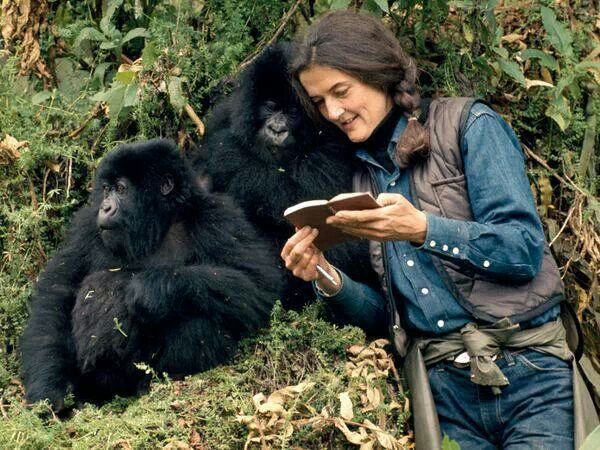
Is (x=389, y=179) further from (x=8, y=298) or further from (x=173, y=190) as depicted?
(x=8, y=298)

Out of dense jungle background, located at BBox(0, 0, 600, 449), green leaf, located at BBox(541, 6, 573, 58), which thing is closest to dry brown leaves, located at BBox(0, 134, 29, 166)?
dense jungle background, located at BBox(0, 0, 600, 449)

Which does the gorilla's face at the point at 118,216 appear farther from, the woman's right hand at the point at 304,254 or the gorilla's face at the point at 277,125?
the woman's right hand at the point at 304,254

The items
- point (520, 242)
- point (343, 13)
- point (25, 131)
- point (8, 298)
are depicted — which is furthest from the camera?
point (25, 131)

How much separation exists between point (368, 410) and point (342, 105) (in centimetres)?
138

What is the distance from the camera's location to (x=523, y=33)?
5.80 meters

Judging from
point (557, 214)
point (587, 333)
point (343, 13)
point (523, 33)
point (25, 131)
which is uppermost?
point (343, 13)

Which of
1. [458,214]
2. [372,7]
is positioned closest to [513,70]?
[372,7]

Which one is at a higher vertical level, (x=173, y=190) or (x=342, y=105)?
(x=342, y=105)

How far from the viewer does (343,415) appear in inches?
157

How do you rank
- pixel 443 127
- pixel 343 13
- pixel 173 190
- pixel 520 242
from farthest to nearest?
pixel 173 190
pixel 343 13
pixel 443 127
pixel 520 242

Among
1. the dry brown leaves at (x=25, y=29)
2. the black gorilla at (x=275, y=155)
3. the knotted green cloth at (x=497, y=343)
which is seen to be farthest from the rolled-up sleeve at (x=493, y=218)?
the dry brown leaves at (x=25, y=29)

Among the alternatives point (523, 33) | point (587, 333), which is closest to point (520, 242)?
point (587, 333)

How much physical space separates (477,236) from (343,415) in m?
0.93

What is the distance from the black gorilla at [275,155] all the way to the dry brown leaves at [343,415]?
0.85 m
